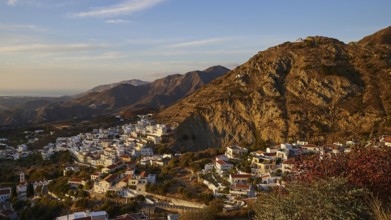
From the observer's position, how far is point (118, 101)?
154375 millimetres

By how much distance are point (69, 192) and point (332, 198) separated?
2426 centimetres

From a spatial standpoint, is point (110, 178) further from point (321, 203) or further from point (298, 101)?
point (298, 101)

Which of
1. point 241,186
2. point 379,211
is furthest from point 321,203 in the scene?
point 241,186

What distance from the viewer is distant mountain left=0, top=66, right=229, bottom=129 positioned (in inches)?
4828

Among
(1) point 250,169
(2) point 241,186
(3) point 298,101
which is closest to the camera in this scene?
(2) point 241,186

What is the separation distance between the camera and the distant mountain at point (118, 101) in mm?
122625

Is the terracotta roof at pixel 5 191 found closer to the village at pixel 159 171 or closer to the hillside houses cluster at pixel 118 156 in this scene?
the village at pixel 159 171

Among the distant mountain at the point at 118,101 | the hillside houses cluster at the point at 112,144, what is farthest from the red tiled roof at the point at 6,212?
the distant mountain at the point at 118,101

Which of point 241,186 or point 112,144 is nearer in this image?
point 241,186

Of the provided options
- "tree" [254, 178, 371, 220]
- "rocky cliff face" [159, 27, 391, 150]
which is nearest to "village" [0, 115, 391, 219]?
"rocky cliff face" [159, 27, 391, 150]

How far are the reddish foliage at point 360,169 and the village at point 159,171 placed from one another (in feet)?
19.9

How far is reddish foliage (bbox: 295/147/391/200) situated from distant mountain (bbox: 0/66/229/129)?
334 ft

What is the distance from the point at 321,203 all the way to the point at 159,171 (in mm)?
24954

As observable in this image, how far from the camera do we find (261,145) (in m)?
37.8
